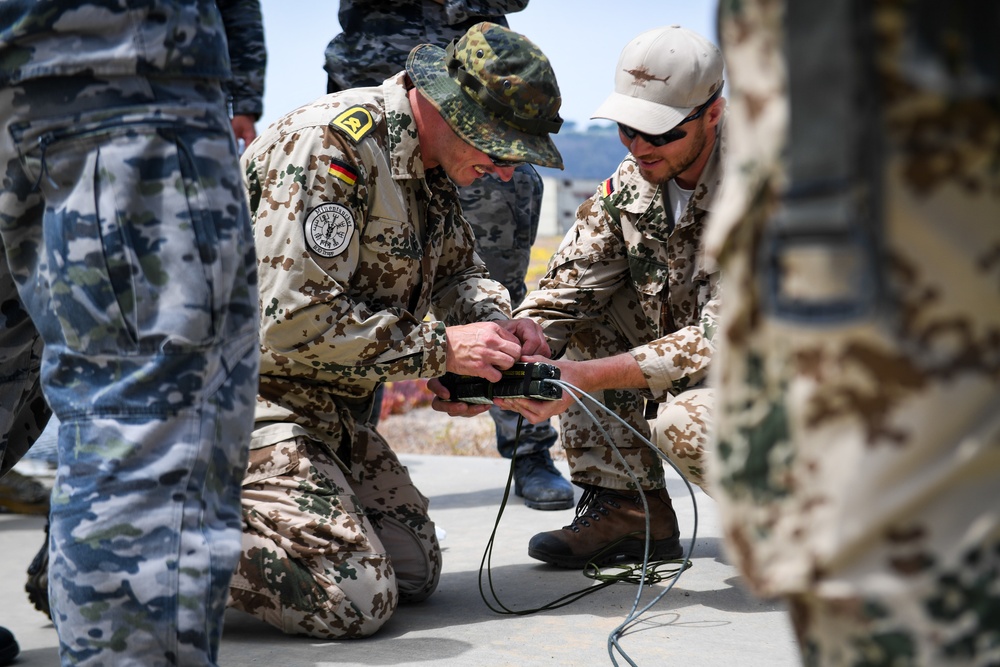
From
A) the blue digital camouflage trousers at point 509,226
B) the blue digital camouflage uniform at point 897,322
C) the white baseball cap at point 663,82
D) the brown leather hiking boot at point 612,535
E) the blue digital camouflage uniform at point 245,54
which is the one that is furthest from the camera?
the blue digital camouflage trousers at point 509,226

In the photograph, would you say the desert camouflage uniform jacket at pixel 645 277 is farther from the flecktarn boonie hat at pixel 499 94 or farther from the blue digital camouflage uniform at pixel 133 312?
the blue digital camouflage uniform at pixel 133 312

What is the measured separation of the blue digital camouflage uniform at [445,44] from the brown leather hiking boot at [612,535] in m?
0.95

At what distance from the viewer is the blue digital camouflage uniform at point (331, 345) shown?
113 inches

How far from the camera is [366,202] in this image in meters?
3.06

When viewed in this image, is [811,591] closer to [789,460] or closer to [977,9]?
[789,460]

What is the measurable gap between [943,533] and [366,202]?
2.31 metres

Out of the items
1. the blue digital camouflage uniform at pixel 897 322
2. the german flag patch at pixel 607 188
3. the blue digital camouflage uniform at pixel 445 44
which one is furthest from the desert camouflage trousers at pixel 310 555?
the blue digital camouflage uniform at pixel 897 322

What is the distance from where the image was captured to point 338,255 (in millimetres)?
2955

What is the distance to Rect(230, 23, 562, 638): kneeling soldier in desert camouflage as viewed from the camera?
288cm

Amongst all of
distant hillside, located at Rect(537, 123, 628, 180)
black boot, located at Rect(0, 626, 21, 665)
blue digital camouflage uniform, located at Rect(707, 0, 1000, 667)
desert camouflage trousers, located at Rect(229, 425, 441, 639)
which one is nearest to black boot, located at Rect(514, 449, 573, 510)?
desert camouflage trousers, located at Rect(229, 425, 441, 639)

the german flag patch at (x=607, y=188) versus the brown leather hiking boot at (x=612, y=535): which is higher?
the german flag patch at (x=607, y=188)

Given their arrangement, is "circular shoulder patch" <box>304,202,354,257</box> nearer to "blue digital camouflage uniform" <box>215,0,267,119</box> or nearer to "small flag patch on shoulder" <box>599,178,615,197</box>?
"small flag patch on shoulder" <box>599,178,615,197</box>

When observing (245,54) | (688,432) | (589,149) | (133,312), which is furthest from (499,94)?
→ (589,149)

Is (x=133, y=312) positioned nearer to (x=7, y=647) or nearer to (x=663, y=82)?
(x=7, y=647)
